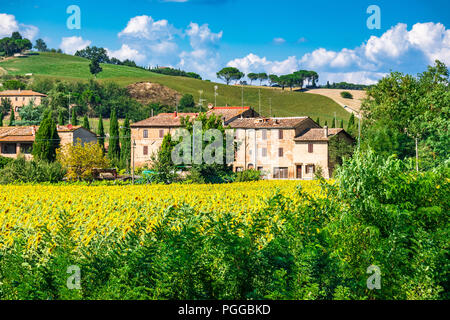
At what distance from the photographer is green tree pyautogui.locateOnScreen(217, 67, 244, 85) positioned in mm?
141500

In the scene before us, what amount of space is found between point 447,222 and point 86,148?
39.7 m

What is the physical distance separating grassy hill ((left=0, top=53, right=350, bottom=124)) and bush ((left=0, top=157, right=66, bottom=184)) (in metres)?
69.0

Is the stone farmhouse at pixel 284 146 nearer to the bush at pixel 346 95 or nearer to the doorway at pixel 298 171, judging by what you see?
the doorway at pixel 298 171

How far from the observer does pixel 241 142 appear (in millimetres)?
52344

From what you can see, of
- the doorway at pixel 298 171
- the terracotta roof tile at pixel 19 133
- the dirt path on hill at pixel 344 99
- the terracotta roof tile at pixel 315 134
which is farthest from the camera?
the dirt path on hill at pixel 344 99

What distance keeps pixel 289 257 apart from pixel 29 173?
90.0ft

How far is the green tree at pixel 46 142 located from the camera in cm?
4909

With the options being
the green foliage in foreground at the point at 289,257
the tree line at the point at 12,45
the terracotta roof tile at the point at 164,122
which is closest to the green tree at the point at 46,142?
the terracotta roof tile at the point at 164,122

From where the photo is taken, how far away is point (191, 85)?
5162 inches

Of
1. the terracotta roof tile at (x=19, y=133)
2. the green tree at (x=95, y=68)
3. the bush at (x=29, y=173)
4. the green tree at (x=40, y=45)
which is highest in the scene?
the green tree at (x=40, y=45)

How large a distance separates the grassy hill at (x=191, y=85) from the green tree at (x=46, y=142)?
5459cm

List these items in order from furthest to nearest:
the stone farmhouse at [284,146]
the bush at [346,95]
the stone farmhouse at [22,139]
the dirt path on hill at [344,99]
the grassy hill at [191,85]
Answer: the bush at [346,95] < the dirt path on hill at [344,99] < the grassy hill at [191,85] < the stone farmhouse at [22,139] < the stone farmhouse at [284,146]
